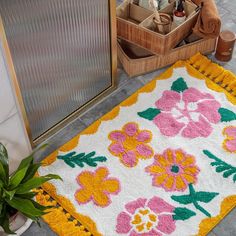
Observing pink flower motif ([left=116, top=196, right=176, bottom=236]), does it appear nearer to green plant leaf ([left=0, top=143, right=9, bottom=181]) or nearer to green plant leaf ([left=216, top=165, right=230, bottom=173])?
green plant leaf ([left=216, top=165, right=230, bottom=173])

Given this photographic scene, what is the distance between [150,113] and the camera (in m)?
2.10

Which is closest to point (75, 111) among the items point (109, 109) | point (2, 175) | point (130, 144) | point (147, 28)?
point (109, 109)

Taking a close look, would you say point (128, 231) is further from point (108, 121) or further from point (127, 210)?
point (108, 121)

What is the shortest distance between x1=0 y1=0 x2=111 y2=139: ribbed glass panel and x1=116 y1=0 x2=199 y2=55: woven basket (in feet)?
0.71

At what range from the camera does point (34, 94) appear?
1771 millimetres

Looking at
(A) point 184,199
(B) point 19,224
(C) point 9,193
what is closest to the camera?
(C) point 9,193

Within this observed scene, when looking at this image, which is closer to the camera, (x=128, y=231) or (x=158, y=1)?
(x=128, y=231)

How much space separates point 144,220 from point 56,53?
718mm

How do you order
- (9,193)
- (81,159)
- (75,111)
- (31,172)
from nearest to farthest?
1. (9,193)
2. (31,172)
3. (81,159)
4. (75,111)

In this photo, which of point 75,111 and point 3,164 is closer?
point 3,164

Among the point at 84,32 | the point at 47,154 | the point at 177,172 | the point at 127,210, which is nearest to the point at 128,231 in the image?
the point at 127,210

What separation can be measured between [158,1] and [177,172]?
84 cm

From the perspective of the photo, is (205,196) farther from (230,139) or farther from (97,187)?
(97,187)

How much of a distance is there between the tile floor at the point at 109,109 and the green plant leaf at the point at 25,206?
0.89ft
